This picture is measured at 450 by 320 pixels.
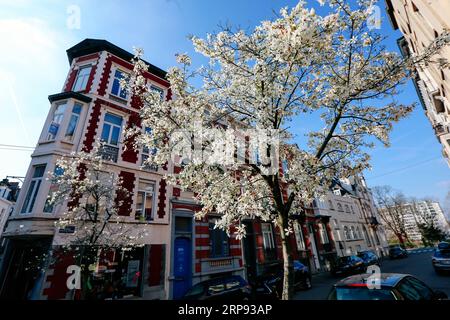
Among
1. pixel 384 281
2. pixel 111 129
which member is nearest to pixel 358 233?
pixel 384 281

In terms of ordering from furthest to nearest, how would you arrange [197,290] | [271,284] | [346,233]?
[346,233], [271,284], [197,290]

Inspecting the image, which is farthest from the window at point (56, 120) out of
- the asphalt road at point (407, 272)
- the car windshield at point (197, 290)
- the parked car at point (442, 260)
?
the parked car at point (442, 260)

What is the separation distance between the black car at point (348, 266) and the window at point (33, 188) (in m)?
21.8

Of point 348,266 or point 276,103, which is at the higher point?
point 276,103

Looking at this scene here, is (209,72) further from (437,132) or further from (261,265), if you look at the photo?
(437,132)

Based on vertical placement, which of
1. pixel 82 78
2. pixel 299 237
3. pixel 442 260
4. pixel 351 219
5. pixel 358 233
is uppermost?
pixel 82 78

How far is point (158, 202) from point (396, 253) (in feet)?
119

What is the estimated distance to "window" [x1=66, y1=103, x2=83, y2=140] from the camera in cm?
1200

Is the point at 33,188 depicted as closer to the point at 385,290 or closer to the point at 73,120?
the point at 73,120

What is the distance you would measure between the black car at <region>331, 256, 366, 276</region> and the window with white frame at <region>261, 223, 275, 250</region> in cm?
567

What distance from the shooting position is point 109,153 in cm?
1259

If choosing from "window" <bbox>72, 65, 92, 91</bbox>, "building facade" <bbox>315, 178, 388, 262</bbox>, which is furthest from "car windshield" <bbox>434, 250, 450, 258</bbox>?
"window" <bbox>72, 65, 92, 91</bbox>

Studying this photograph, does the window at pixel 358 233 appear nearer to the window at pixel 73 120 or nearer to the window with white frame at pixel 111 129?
the window with white frame at pixel 111 129

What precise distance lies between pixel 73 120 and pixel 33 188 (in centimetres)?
414
